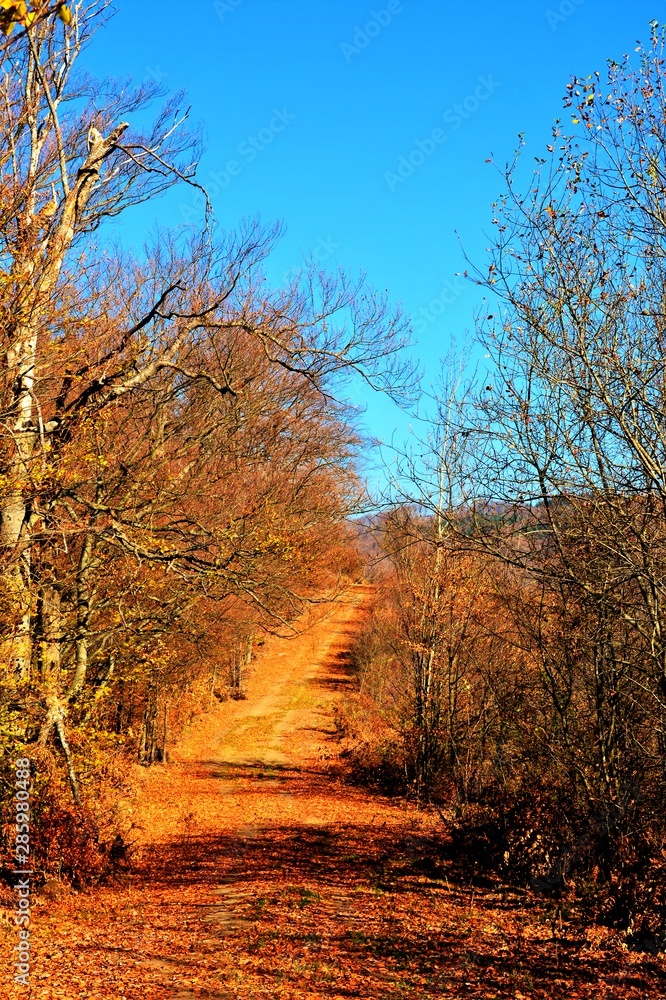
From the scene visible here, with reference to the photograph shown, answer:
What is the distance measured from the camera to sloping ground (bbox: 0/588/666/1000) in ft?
22.5

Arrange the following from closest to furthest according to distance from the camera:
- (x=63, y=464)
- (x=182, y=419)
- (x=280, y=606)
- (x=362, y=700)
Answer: (x=63, y=464) < (x=182, y=419) < (x=280, y=606) < (x=362, y=700)

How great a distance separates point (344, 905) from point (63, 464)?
6517mm

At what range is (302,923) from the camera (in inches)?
338

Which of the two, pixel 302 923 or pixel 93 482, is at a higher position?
pixel 93 482

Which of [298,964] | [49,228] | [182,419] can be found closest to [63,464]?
[49,228]

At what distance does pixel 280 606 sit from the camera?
2447 centimetres

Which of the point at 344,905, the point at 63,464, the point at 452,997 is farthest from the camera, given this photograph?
the point at 344,905

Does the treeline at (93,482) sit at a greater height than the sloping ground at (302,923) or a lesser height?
greater

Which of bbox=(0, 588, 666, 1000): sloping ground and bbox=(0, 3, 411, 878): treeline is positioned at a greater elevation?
bbox=(0, 3, 411, 878): treeline

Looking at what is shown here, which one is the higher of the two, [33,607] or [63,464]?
[63,464]

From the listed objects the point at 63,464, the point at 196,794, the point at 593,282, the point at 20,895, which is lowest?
the point at 196,794

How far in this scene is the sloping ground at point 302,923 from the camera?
6.86m

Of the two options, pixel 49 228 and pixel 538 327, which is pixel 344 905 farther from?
pixel 49 228

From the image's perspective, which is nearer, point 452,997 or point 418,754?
Answer: point 452,997
